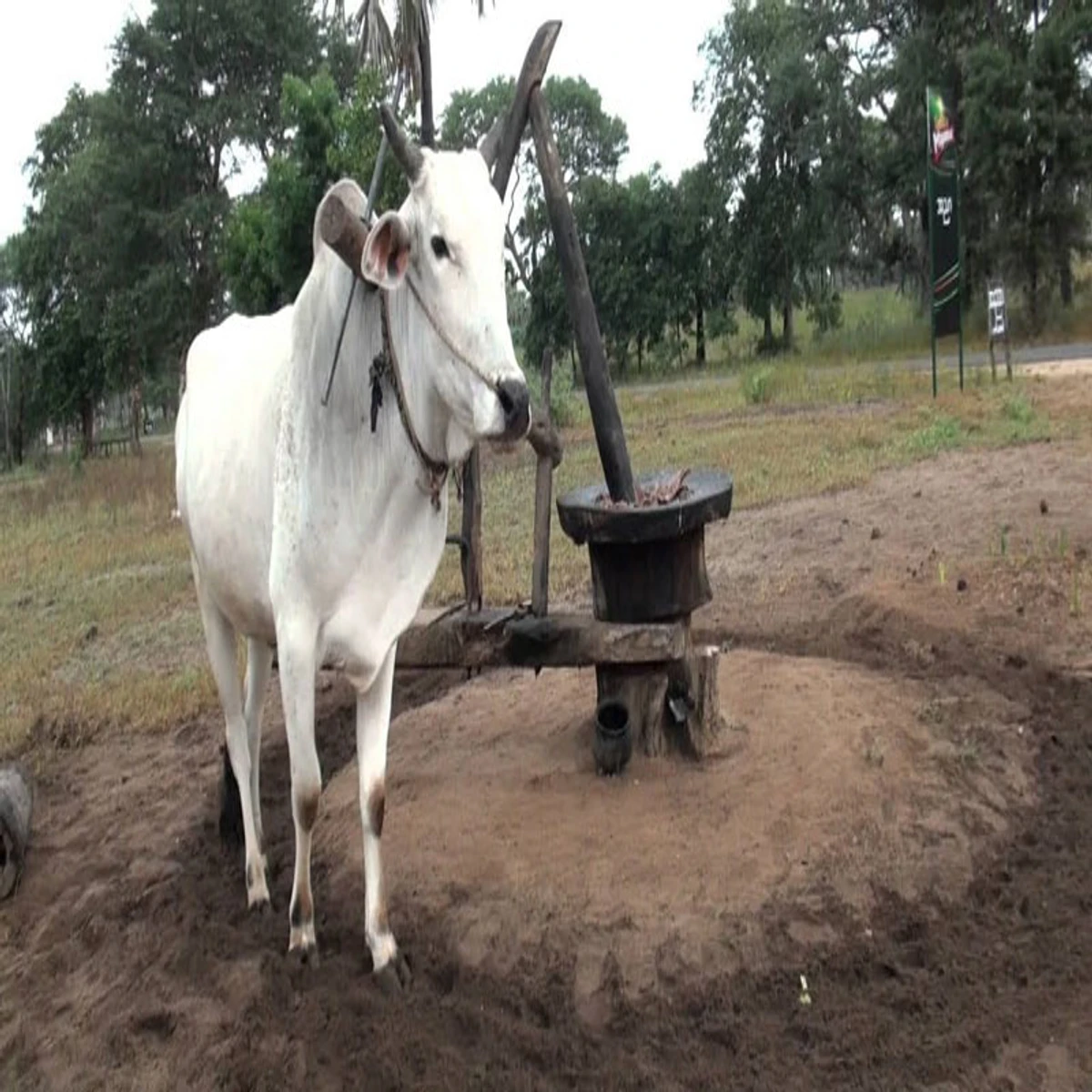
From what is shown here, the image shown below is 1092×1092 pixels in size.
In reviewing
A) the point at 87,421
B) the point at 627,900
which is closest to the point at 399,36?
the point at 627,900

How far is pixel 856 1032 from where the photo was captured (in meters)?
3.23

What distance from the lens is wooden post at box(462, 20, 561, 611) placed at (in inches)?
159

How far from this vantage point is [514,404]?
2898mm

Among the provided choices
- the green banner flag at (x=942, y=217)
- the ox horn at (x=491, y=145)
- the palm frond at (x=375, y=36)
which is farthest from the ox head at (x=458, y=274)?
the green banner flag at (x=942, y=217)

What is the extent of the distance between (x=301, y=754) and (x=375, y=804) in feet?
0.83

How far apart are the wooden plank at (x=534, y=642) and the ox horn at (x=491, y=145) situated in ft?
5.03

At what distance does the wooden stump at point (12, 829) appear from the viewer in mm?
4590

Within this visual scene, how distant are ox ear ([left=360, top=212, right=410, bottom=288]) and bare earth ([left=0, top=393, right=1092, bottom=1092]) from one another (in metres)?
1.87

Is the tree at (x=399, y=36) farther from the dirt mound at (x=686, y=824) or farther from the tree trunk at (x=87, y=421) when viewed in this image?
the tree trunk at (x=87, y=421)

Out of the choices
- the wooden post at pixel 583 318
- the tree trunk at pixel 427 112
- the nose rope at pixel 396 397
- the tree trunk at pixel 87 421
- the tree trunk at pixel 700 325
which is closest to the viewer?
the nose rope at pixel 396 397

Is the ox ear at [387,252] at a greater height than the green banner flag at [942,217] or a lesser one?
lesser

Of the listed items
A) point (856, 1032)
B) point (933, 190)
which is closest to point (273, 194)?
point (933, 190)

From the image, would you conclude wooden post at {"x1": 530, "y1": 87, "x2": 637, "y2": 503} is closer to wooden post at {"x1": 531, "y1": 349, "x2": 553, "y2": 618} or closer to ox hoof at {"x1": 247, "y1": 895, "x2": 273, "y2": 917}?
wooden post at {"x1": 531, "y1": 349, "x2": 553, "y2": 618}

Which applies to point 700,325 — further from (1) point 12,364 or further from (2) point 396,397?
(2) point 396,397
